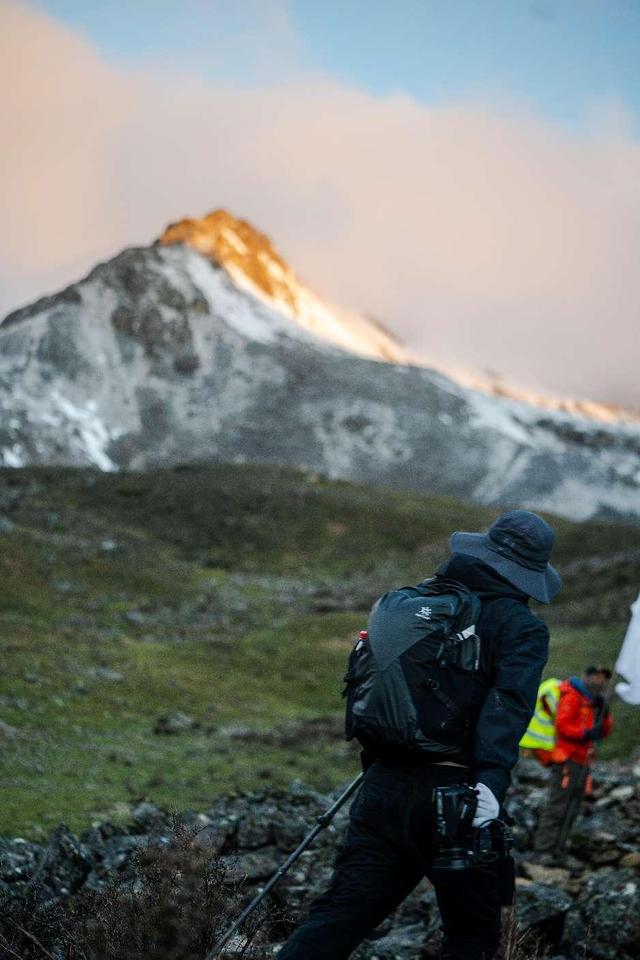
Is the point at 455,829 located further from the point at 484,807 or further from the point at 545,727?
the point at 545,727

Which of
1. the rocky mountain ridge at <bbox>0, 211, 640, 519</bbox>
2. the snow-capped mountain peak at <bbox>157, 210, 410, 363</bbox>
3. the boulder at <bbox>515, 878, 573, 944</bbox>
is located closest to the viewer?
the boulder at <bbox>515, 878, 573, 944</bbox>

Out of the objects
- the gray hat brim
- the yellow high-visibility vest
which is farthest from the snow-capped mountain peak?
the gray hat brim

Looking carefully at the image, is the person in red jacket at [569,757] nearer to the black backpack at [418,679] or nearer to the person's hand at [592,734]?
the person's hand at [592,734]

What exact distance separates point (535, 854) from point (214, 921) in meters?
6.65

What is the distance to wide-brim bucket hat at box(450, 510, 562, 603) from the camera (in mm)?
4871

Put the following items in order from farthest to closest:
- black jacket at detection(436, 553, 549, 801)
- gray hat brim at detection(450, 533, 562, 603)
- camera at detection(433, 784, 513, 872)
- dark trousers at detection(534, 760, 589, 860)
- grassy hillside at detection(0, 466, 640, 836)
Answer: grassy hillside at detection(0, 466, 640, 836), dark trousers at detection(534, 760, 589, 860), gray hat brim at detection(450, 533, 562, 603), black jacket at detection(436, 553, 549, 801), camera at detection(433, 784, 513, 872)

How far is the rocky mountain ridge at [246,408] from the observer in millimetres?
103688

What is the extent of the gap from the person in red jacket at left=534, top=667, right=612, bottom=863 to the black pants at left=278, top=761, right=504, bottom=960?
6158 mm

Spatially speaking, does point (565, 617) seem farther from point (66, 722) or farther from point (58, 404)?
point (58, 404)

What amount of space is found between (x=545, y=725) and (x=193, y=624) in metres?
19.3

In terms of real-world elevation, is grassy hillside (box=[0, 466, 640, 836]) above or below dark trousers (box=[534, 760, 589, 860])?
below

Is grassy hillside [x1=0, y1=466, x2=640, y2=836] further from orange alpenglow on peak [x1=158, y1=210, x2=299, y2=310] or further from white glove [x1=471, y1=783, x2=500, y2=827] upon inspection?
orange alpenglow on peak [x1=158, y1=210, x2=299, y2=310]

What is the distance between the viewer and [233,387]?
386ft

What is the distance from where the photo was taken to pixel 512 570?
4.88 metres
